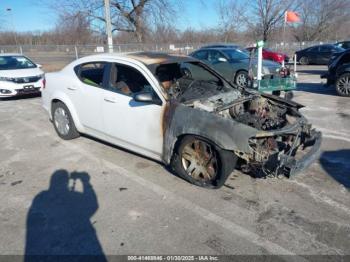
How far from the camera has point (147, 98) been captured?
4293 millimetres

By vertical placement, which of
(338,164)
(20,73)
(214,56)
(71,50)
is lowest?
(338,164)

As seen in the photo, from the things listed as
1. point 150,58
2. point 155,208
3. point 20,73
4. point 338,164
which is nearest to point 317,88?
point 338,164

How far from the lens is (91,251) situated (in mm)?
3086

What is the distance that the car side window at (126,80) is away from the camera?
4.82m

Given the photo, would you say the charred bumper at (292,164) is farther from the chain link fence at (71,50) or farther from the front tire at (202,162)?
the chain link fence at (71,50)

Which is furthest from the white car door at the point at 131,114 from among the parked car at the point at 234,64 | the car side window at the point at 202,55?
the car side window at the point at 202,55

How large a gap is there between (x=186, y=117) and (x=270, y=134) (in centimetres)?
102

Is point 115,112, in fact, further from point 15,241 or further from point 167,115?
point 15,241

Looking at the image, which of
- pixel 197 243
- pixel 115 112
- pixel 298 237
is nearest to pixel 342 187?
pixel 298 237

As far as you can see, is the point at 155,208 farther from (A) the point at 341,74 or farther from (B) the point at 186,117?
(A) the point at 341,74

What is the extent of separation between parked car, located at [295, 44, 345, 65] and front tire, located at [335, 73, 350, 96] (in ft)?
43.8

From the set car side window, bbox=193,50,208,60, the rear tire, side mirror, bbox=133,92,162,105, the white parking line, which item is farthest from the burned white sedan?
the rear tire

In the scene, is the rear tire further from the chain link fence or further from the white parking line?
the white parking line

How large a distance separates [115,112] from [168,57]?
1205 millimetres
